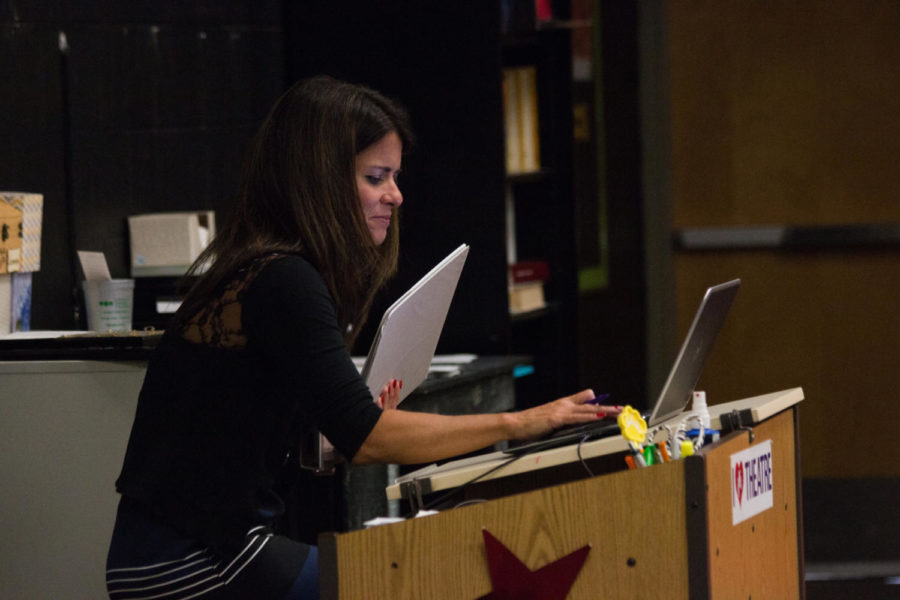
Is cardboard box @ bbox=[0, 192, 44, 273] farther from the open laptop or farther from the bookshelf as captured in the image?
the bookshelf

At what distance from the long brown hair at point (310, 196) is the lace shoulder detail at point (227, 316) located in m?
0.01

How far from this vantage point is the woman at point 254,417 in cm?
156

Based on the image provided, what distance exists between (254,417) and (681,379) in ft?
2.35

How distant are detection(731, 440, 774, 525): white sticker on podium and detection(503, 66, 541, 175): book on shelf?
221cm

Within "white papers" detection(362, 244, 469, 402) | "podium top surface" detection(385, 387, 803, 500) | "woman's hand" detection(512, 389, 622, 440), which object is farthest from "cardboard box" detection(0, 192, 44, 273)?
"woman's hand" detection(512, 389, 622, 440)

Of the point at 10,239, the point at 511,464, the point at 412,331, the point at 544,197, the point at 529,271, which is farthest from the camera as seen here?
the point at 544,197

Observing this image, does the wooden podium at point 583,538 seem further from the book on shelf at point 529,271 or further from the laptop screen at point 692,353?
the book on shelf at point 529,271

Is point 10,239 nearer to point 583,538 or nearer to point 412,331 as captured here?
point 412,331

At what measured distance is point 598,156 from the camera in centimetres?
477

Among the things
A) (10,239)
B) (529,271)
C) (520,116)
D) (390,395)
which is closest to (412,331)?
(390,395)

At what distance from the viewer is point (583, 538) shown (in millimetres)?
1602

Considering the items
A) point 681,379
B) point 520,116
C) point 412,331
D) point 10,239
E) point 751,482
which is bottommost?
point 751,482

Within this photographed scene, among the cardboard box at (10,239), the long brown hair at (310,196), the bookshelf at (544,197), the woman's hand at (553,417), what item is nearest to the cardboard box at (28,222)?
the cardboard box at (10,239)

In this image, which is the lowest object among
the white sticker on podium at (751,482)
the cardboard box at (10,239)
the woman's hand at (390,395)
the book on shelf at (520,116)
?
the white sticker on podium at (751,482)
